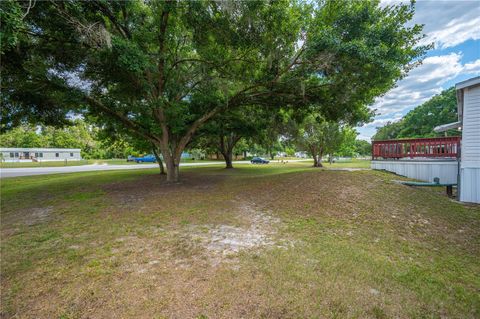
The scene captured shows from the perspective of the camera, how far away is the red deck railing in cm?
955

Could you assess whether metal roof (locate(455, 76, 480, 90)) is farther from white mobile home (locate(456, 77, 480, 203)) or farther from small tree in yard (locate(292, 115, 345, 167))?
small tree in yard (locate(292, 115, 345, 167))

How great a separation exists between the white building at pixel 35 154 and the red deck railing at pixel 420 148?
48587mm

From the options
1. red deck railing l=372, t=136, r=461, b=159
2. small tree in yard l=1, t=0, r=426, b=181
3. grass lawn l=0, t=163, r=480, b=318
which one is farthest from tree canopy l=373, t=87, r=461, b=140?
grass lawn l=0, t=163, r=480, b=318

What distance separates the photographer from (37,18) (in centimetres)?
535

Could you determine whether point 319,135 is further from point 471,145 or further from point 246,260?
point 246,260

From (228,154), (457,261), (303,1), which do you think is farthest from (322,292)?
(228,154)

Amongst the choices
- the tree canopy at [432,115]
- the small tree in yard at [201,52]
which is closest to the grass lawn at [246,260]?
the small tree in yard at [201,52]

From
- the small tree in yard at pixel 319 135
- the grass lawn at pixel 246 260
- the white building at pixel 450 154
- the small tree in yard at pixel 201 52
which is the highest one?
the small tree in yard at pixel 201 52

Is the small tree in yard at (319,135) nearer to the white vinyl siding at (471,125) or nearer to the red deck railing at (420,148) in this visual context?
the red deck railing at (420,148)

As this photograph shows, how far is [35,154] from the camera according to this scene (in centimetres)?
3794

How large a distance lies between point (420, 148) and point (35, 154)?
5266cm

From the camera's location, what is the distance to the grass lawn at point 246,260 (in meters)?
2.22

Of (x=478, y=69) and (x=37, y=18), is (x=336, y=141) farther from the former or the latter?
(x=37, y=18)

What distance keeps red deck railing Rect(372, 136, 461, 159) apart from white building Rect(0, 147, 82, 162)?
4859 centimetres
